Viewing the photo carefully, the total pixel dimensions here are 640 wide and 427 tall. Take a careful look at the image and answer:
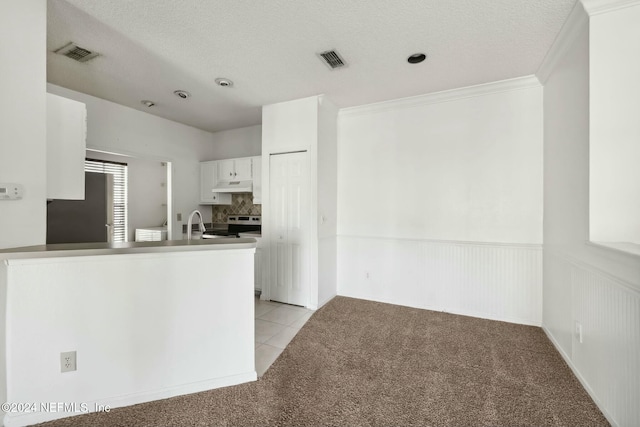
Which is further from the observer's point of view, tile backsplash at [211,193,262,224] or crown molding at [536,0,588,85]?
tile backsplash at [211,193,262,224]

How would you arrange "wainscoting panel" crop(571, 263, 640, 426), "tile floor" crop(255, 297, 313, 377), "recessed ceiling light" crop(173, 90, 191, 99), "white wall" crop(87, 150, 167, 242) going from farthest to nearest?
"white wall" crop(87, 150, 167, 242) → "recessed ceiling light" crop(173, 90, 191, 99) → "tile floor" crop(255, 297, 313, 377) → "wainscoting panel" crop(571, 263, 640, 426)

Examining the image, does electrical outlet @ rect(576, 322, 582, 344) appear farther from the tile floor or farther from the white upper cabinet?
the white upper cabinet

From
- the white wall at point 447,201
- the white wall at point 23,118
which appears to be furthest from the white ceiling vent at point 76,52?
the white wall at point 447,201

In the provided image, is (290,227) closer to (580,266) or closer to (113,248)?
(113,248)

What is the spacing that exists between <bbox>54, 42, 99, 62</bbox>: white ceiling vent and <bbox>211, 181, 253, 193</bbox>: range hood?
230 centimetres

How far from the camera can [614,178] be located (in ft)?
5.87

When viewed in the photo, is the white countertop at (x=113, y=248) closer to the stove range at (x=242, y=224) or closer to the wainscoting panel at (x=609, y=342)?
the wainscoting panel at (x=609, y=342)

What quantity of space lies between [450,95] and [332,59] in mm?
1627

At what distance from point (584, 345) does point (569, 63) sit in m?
A: 2.21

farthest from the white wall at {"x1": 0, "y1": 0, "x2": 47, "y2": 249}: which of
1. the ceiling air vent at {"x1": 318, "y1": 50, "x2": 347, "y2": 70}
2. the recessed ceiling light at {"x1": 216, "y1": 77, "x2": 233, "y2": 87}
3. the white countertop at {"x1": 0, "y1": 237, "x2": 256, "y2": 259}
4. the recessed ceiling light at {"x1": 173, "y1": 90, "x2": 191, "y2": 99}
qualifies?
the ceiling air vent at {"x1": 318, "y1": 50, "x2": 347, "y2": 70}

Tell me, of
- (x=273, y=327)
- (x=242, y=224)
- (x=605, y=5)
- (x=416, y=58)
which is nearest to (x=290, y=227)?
(x=273, y=327)

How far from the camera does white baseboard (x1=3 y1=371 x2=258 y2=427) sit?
1497 millimetres

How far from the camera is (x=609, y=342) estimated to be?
1.60m

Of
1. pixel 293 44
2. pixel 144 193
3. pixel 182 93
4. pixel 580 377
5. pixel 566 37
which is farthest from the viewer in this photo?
pixel 144 193
